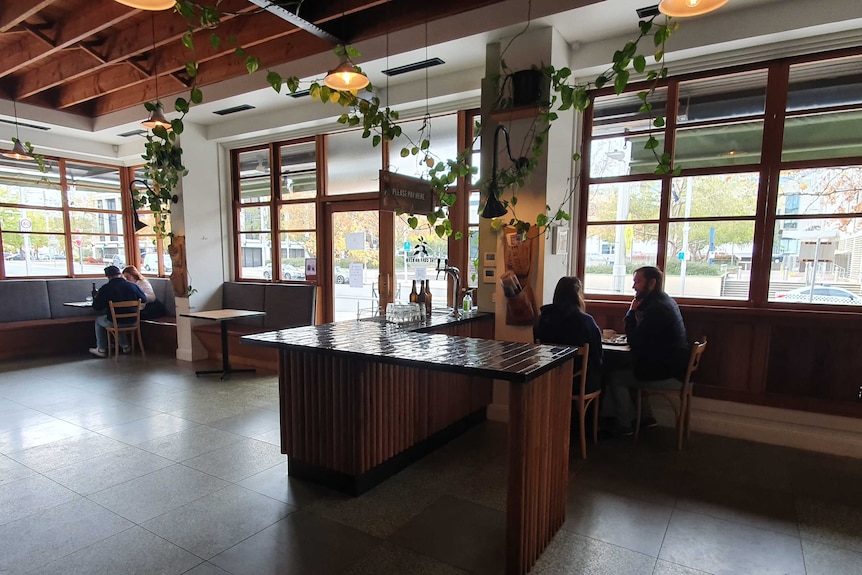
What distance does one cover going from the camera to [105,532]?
7.84 ft

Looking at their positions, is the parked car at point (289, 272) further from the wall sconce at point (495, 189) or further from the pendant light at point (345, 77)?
the pendant light at point (345, 77)

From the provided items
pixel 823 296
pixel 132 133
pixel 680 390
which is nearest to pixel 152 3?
pixel 680 390

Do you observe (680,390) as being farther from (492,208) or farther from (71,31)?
(71,31)

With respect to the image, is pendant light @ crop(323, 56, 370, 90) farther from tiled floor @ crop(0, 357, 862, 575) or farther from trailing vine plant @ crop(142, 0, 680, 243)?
tiled floor @ crop(0, 357, 862, 575)

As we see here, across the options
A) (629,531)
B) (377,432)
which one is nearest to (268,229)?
(377,432)

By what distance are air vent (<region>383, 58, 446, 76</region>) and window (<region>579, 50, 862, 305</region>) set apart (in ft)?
5.13

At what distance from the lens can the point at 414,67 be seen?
4.48 meters

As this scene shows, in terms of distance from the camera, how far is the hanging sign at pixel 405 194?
129 inches

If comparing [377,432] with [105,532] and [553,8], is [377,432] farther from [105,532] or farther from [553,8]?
[553,8]

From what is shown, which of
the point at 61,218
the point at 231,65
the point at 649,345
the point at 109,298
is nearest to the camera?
the point at 649,345

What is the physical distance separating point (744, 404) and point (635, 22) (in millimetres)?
3179

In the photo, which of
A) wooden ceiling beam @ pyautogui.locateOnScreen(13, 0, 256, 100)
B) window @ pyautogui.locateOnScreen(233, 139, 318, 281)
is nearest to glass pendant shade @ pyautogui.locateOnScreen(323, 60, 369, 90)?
wooden ceiling beam @ pyautogui.locateOnScreen(13, 0, 256, 100)

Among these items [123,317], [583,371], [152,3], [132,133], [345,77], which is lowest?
[123,317]

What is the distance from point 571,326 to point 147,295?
21.6 feet
